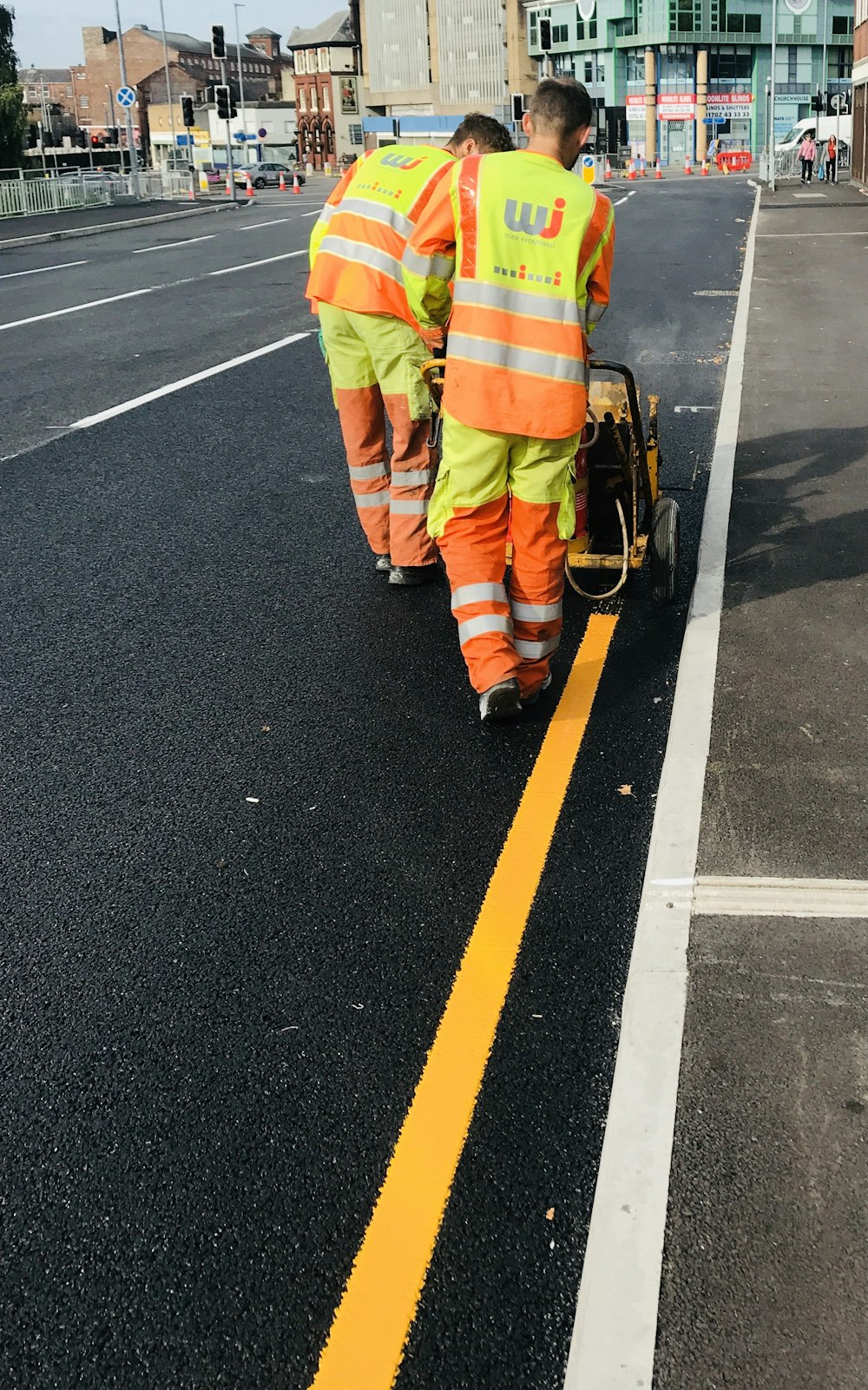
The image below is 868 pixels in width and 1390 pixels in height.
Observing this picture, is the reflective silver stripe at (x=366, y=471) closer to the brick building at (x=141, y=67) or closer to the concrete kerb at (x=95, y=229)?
the concrete kerb at (x=95, y=229)

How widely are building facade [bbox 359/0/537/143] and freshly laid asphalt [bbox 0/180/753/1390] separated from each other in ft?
332

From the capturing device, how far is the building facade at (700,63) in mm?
84625

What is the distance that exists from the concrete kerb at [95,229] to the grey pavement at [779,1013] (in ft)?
82.0

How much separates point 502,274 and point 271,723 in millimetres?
1682

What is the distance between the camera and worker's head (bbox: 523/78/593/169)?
430 centimetres

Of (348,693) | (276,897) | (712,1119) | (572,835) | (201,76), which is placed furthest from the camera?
(201,76)

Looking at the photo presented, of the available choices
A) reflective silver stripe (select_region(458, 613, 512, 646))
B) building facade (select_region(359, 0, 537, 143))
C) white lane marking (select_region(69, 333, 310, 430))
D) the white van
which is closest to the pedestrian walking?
the white van

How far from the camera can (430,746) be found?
445 cm

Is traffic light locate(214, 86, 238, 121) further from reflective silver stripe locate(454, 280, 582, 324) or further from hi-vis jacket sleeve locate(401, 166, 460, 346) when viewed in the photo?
reflective silver stripe locate(454, 280, 582, 324)

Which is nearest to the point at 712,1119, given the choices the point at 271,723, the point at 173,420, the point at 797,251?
the point at 271,723

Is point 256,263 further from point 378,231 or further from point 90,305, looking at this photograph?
point 378,231

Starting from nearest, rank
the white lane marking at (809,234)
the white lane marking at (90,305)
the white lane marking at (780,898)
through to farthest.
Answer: the white lane marking at (780,898), the white lane marking at (90,305), the white lane marking at (809,234)

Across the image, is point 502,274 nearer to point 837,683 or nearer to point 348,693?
point 348,693

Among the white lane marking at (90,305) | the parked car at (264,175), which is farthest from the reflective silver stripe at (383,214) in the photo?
the parked car at (264,175)
